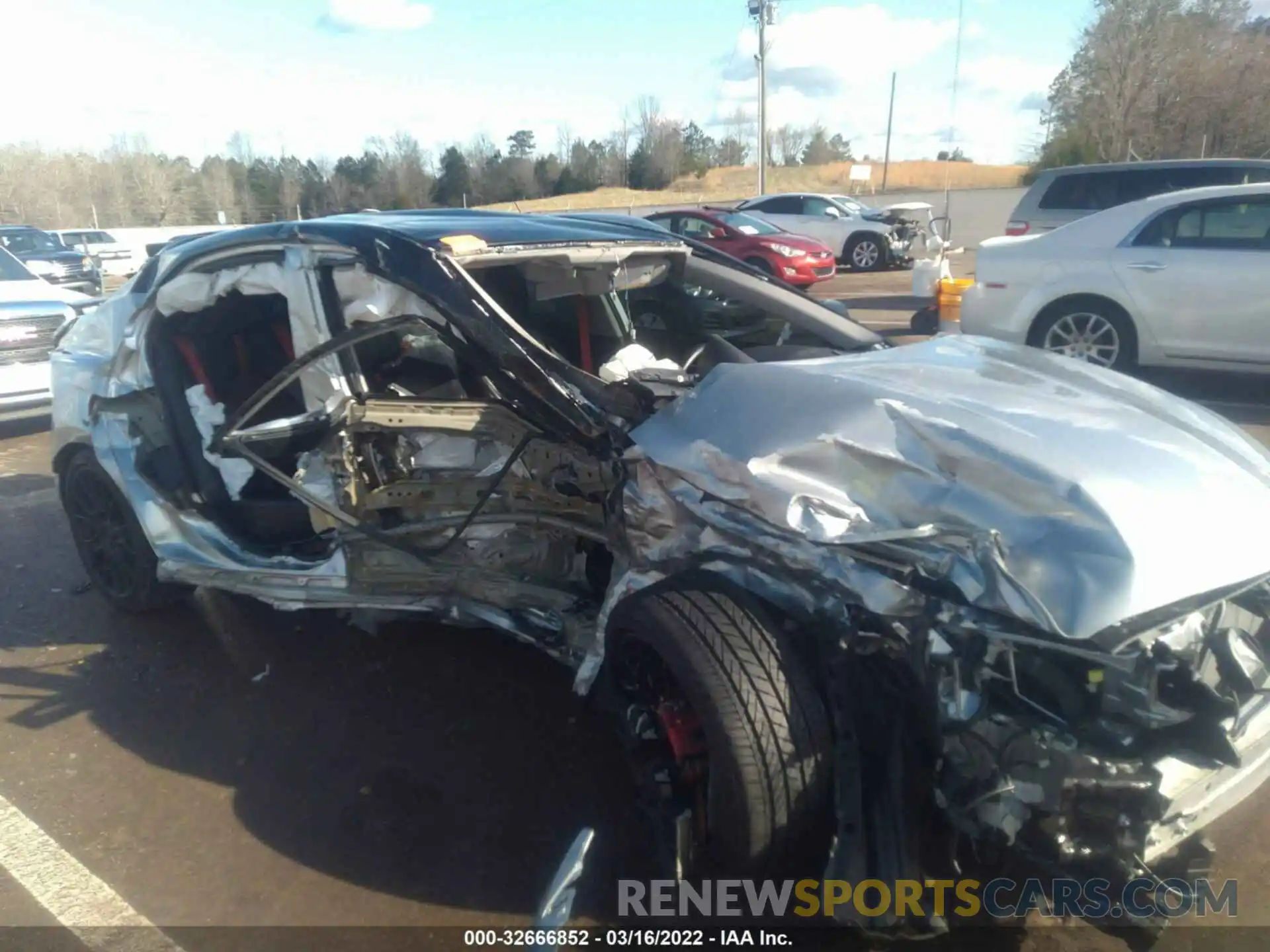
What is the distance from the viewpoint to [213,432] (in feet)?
13.3

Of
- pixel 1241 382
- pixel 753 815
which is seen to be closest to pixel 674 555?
pixel 753 815

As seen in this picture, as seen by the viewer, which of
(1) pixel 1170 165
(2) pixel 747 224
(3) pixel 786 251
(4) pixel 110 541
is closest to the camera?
(4) pixel 110 541

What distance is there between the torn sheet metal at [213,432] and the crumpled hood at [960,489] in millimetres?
2010

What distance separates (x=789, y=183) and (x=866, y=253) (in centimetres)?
3287

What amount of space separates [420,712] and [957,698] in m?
2.15

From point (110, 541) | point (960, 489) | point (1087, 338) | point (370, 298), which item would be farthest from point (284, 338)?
point (1087, 338)

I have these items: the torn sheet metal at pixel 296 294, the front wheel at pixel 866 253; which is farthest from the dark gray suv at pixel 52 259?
the torn sheet metal at pixel 296 294

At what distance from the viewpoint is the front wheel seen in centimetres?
1966

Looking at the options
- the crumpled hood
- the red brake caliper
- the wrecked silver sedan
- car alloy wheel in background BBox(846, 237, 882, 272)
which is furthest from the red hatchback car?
the red brake caliper

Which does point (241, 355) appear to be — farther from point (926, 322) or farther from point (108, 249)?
point (108, 249)

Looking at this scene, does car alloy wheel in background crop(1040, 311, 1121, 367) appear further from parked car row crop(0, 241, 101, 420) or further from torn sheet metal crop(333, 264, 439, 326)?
parked car row crop(0, 241, 101, 420)

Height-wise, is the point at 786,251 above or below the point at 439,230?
below

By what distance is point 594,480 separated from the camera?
3139 millimetres

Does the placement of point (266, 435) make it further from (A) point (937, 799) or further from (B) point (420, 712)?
(A) point (937, 799)
